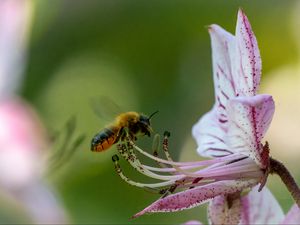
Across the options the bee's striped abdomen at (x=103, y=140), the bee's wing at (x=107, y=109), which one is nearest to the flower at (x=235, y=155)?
the bee's striped abdomen at (x=103, y=140)

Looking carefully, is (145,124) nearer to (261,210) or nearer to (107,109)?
(107,109)

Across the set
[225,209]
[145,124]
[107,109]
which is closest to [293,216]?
[225,209]

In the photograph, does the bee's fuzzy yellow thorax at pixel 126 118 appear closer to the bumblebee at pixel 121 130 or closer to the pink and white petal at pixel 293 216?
the bumblebee at pixel 121 130

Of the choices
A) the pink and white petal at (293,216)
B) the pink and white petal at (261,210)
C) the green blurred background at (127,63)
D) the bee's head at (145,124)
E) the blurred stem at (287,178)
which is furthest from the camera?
the green blurred background at (127,63)

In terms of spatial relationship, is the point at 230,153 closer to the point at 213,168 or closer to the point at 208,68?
the point at 213,168

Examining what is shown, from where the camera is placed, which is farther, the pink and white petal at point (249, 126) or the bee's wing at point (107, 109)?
the bee's wing at point (107, 109)

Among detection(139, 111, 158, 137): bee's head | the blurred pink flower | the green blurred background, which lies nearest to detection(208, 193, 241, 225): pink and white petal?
detection(139, 111, 158, 137): bee's head

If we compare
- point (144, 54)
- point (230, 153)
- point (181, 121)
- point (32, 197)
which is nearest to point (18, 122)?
point (32, 197)
